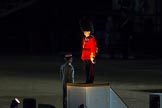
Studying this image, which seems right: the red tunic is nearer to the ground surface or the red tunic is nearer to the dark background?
the ground surface

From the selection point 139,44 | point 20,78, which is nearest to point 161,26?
point 139,44

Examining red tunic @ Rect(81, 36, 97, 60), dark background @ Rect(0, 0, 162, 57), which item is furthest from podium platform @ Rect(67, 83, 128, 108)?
dark background @ Rect(0, 0, 162, 57)

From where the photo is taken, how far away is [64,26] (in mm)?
38406

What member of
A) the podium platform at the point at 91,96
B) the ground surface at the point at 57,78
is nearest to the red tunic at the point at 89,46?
the ground surface at the point at 57,78

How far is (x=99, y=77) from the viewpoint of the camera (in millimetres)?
22688

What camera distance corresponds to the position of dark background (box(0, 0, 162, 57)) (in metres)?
37.0

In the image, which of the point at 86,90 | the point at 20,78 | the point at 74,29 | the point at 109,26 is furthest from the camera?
the point at 74,29

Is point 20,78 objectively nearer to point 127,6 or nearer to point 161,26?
point 127,6

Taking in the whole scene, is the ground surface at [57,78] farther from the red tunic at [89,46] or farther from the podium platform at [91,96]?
the podium platform at [91,96]

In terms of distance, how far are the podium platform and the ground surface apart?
14.9 ft

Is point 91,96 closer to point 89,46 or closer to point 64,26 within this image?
point 89,46

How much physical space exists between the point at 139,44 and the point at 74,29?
13.0ft

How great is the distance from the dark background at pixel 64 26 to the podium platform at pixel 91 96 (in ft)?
82.0

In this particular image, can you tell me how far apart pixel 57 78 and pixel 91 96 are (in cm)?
1195
